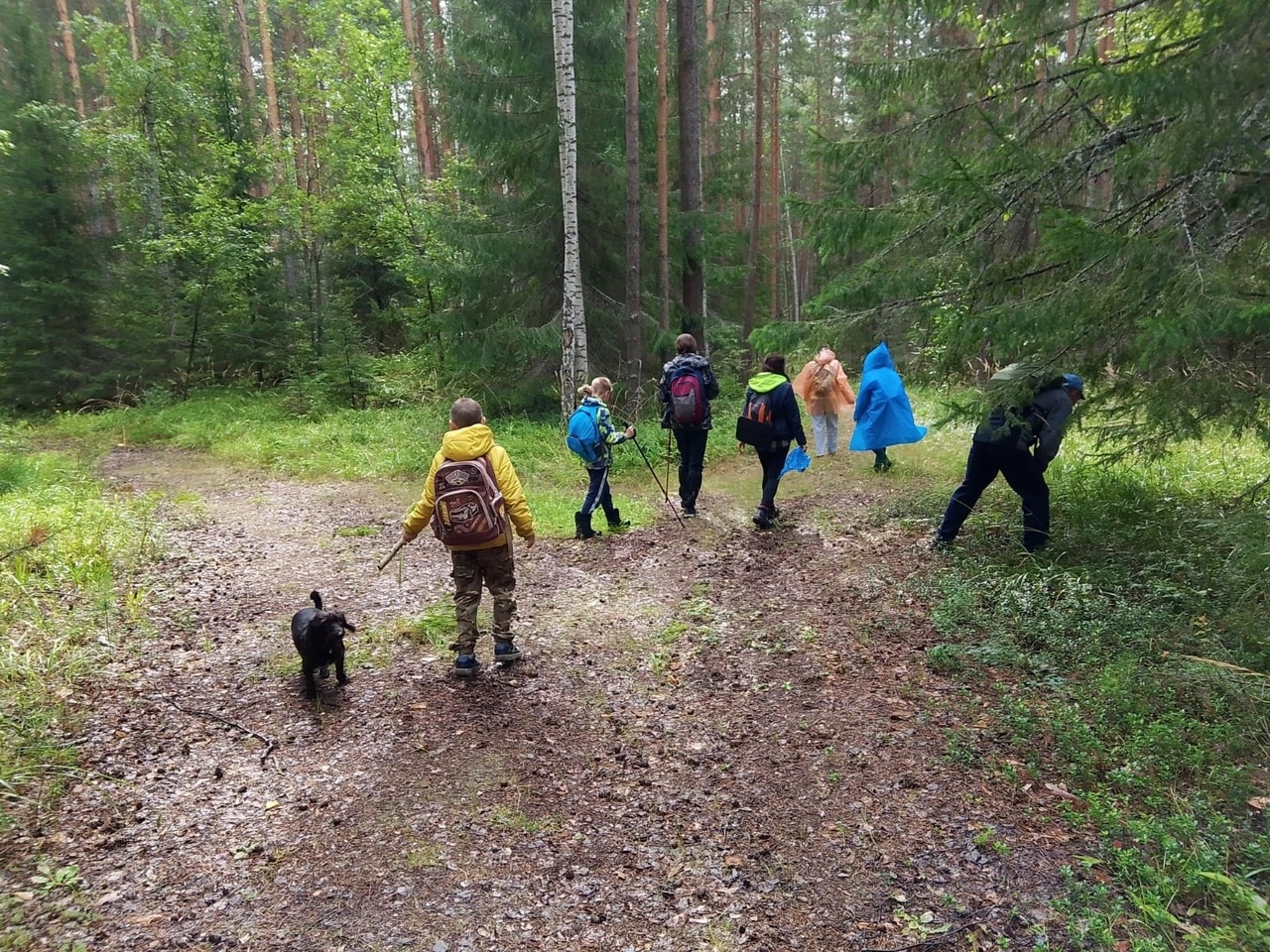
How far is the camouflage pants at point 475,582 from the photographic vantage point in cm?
516

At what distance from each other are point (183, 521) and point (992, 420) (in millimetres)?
9192

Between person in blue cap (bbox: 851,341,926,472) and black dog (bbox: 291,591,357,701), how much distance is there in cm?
749

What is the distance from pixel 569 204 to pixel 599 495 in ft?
18.8

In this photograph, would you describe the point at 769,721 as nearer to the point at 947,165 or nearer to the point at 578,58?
the point at 947,165

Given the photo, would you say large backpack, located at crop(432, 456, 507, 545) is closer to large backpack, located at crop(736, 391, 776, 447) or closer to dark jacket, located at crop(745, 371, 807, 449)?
large backpack, located at crop(736, 391, 776, 447)

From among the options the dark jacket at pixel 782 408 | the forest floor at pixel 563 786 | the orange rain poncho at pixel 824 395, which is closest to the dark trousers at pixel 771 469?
the dark jacket at pixel 782 408

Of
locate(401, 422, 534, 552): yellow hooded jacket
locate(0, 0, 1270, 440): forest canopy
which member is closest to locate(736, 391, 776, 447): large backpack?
locate(0, 0, 1270, 440): forest canopy

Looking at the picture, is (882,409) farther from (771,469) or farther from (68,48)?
(68,48)

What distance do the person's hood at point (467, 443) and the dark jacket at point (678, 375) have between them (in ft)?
11.7

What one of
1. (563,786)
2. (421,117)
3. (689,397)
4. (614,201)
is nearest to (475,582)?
(563,786)

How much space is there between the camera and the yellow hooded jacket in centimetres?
492

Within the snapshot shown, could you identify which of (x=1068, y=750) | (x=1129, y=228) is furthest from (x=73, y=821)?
(x=1129, y=228)

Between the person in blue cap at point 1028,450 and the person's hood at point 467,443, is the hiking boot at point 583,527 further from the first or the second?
the person in blue cap at point 1028,450

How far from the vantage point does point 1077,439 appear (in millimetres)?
10211
